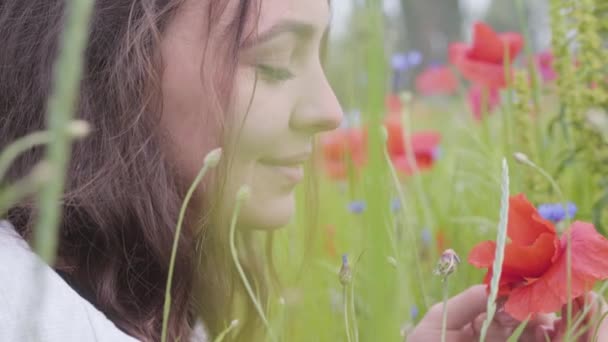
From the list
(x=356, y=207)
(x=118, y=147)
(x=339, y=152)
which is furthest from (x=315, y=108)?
(x=339, y=152)

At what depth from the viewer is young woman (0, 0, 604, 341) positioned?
0.75 meters

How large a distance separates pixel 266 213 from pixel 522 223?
25 centimetres

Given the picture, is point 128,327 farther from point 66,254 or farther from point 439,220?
point 439,220

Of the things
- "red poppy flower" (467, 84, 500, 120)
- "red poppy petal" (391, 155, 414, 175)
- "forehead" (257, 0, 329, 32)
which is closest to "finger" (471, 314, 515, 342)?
"forehead" (257, 0, 329, 32)

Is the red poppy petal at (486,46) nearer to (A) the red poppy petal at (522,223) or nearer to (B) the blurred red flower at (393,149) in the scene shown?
(B) the blurred red flower at (393,149)

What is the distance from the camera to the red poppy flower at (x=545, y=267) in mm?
598

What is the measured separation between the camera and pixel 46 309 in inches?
23.8

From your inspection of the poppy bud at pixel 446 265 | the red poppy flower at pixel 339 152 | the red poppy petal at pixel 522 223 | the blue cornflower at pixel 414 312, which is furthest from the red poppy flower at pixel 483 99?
the poppy bud at pixel 446 265

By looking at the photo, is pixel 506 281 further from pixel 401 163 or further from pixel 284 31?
pixel 401 163

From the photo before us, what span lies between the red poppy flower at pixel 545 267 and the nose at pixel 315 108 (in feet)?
0.70

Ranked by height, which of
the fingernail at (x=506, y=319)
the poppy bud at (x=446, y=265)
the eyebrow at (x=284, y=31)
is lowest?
the fingernail at (x=506, y=319)

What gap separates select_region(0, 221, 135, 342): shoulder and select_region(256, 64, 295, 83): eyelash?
0.26m

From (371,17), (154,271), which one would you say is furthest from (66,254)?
(371,17)

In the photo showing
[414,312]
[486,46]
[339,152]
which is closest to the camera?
[414,312]
